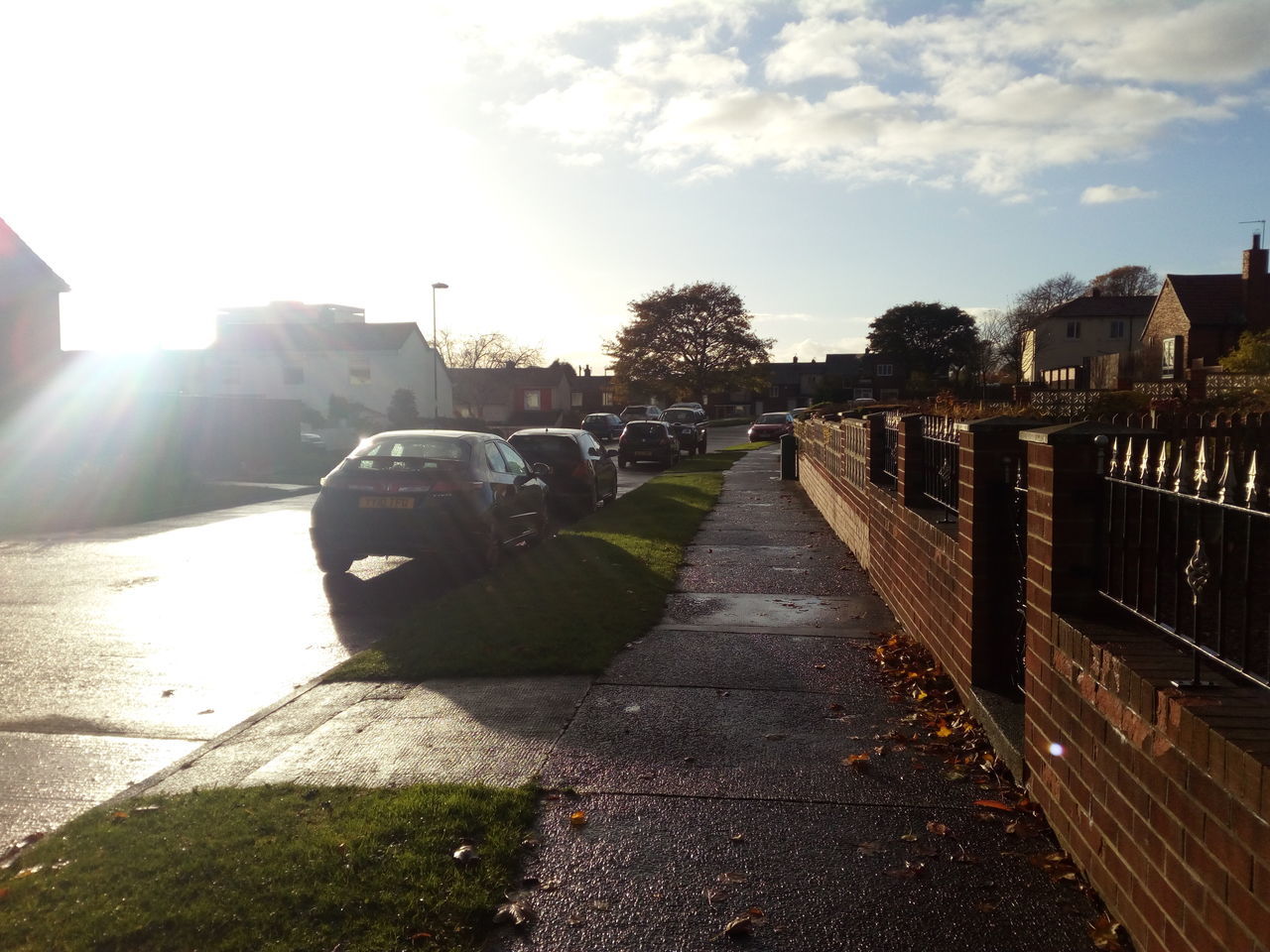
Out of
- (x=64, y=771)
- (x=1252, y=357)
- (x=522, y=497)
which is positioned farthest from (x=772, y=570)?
(x=1252, y=357)

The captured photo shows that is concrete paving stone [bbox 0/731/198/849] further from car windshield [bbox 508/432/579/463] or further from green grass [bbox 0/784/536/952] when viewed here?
car windshield [bbox 508/432/579/463]

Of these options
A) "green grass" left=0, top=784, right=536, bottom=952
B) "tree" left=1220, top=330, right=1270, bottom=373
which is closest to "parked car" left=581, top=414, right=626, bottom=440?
"tree" left=1220, top=330, right=1270, bottom=373

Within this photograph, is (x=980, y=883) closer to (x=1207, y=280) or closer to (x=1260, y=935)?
(x=1260, y=935)

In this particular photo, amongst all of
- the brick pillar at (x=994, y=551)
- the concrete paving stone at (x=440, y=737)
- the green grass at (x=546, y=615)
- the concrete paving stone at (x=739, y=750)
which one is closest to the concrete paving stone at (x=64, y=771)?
the concrete paving stone at (x=440, y=737)

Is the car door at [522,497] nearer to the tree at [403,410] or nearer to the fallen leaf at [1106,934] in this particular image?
the fallen leaf at [1106,934]

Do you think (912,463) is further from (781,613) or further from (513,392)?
(513,392)

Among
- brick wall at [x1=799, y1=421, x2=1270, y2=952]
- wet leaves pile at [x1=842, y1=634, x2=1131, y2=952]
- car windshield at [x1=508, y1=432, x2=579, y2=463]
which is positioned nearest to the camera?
brick wall at [x1=799, y1=421, x2=1270, y2=952]

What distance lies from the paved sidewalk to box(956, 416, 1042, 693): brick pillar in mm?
679

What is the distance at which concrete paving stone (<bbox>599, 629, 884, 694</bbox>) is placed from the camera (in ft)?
20.7

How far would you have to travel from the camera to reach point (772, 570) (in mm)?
10883

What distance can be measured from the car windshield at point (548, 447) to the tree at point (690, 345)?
227 ft

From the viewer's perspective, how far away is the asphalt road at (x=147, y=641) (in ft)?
17.2

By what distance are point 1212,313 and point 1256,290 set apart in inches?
86.7

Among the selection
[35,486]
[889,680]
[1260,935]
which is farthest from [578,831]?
[35,486]
